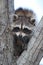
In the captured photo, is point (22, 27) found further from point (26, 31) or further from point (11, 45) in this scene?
point (11, 45)

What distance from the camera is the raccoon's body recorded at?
1.39m

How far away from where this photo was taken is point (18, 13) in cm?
162

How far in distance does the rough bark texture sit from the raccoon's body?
50 millimetres

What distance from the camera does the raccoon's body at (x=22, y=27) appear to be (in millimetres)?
1389

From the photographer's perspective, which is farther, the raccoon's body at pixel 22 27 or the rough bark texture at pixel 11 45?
the raccoon's body at pixel 22 27

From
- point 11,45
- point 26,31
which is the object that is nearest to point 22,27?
point 26,31

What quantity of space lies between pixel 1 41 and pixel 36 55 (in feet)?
2.09

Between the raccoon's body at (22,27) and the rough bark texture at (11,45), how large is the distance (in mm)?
50

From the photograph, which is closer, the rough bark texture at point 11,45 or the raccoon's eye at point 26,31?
the rough bark texture at point 11,45

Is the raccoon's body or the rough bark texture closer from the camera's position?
the rough bark texture

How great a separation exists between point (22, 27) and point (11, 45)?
16.7 inches

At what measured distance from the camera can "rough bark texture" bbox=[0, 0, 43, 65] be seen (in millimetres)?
971

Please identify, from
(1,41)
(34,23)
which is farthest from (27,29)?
(1,41)

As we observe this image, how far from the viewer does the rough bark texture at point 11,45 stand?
971 millimetres
